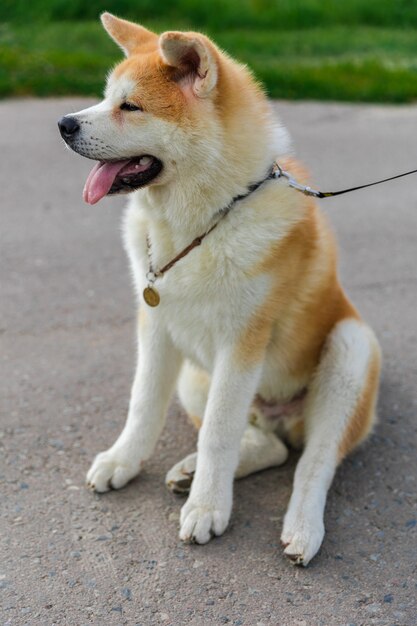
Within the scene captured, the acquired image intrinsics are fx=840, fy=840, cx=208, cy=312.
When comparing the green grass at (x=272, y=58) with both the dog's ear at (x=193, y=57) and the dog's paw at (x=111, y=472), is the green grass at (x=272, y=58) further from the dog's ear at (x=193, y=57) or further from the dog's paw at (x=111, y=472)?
the dog's paw at (x=111, y=472)

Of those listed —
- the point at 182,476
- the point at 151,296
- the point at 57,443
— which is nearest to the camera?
the point at 151,296

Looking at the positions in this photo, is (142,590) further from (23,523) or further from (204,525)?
(23,523)

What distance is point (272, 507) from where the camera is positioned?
3070 millimetres

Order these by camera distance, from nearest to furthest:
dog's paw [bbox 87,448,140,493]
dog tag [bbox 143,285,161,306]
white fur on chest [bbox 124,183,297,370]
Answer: white fur on chest [bbox 124,183,297,370] < dog tag [bbox 143,285,161,306] < dog's paw [bbox 87,448,140,493]

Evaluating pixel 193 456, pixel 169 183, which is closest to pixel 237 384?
pixel 193 456

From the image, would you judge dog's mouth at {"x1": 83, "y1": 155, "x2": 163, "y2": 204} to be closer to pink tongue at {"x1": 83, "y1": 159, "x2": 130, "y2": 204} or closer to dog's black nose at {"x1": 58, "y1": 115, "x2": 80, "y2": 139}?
pink tongue at {"x1": 83, "y1": 159, "x2": 130, "y2": 204}

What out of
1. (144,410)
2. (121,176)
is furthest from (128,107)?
(144,410)

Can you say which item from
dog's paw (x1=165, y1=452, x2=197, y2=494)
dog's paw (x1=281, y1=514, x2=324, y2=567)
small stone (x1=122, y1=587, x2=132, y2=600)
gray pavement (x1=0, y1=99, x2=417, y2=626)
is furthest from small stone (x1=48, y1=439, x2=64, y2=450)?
dog's paw (x1=281, y1=514, x2=324, y2=567)

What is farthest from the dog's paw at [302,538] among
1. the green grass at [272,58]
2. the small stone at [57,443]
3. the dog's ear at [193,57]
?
the green grass at [272,58]

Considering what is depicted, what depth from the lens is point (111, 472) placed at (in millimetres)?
3107

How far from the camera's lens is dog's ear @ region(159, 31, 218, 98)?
2648 mm

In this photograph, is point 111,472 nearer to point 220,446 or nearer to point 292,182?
point 220,446

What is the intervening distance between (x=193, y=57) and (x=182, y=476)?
58.2 inches

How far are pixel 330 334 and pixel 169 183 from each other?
2.92 feet
